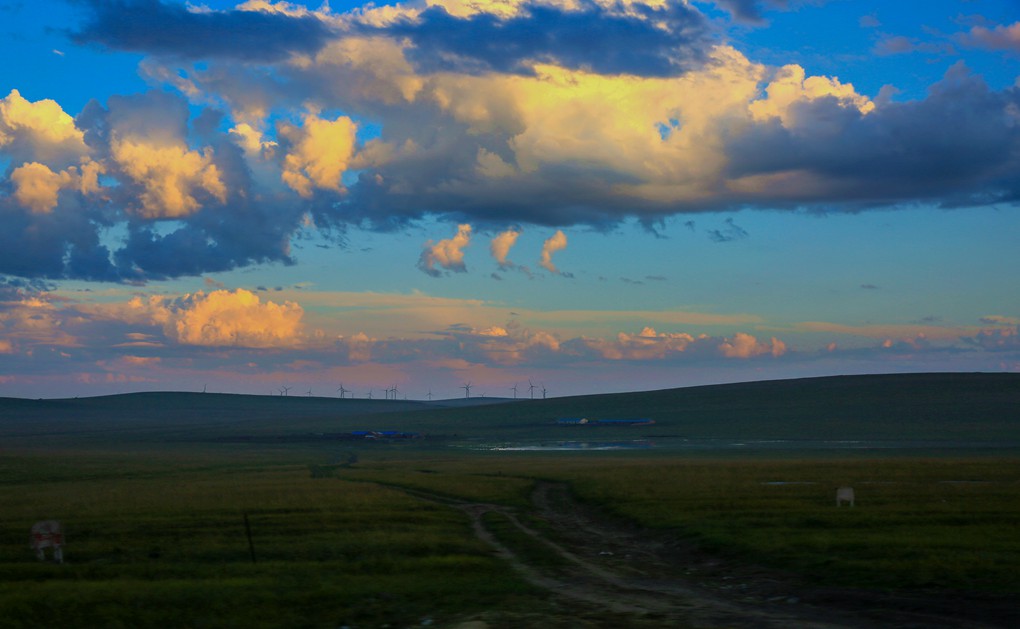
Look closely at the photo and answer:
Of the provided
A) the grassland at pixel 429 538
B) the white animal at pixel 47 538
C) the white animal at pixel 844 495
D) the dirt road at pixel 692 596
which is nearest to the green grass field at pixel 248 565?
the grassland at pixel 429 538

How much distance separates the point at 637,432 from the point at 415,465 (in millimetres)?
96448

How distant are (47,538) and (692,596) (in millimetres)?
19847

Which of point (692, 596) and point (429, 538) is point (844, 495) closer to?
point (429, 538)

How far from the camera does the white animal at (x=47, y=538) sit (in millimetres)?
29688

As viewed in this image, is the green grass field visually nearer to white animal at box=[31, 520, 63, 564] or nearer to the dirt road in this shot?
white animal at box=[31, 520, 63, 564]

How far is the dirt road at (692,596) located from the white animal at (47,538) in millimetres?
14048

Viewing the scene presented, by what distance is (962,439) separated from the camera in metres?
142

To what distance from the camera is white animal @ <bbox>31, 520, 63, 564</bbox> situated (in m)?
29.7

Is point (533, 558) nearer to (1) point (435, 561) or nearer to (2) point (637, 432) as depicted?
(1) point (435, 561)

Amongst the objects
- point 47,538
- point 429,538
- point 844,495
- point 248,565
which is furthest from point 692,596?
point 844,495

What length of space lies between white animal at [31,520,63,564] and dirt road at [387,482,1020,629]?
14.0 m

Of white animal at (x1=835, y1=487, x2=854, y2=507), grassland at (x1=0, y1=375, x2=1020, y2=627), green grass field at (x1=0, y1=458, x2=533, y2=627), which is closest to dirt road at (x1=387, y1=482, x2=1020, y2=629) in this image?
grassland at (x1=0, y1=375, x2=1020, y2=627)

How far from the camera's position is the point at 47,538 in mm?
29844

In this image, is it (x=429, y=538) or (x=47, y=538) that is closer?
(x=47, y=538)
